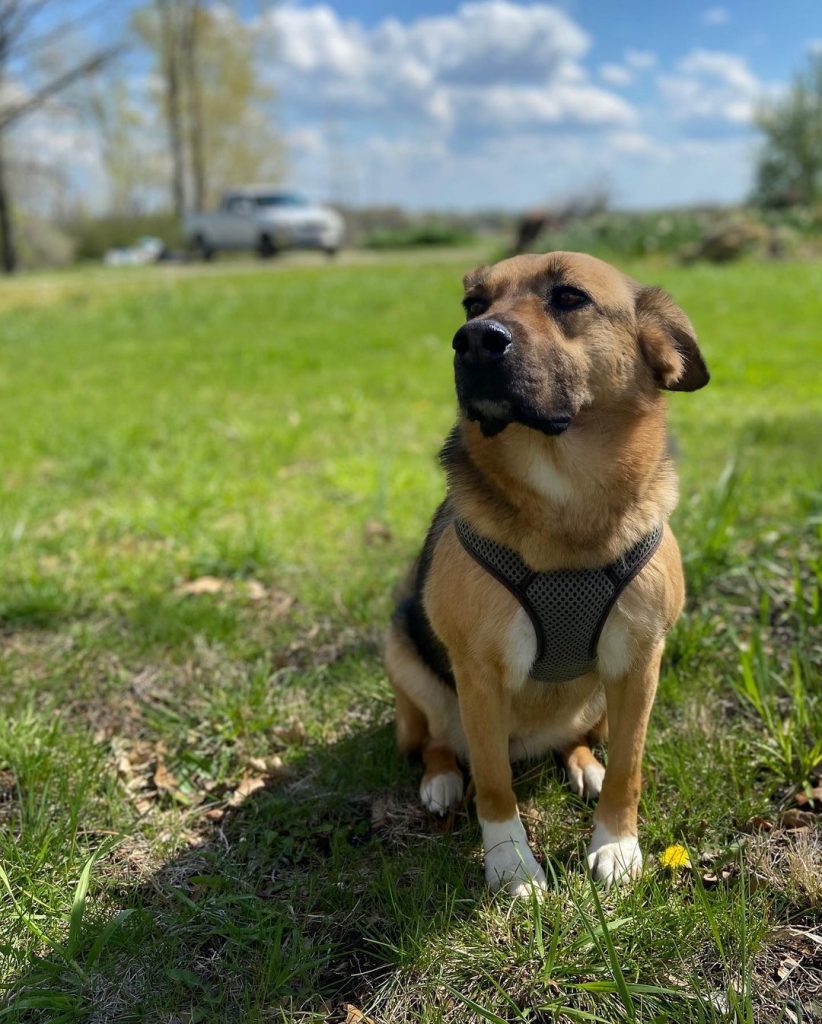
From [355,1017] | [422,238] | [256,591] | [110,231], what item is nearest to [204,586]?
[256,591]

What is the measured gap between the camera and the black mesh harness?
7.22ft

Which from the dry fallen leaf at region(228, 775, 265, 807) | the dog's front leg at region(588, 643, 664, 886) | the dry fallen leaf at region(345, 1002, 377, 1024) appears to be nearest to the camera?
the dry fallen leaf at region(345, 1002, 377, 1024)

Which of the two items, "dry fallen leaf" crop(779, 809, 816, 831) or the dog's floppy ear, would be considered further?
"dry fallen leaf" crop(779, 809, 816, 831)

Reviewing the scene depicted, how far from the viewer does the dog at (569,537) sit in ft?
7.24

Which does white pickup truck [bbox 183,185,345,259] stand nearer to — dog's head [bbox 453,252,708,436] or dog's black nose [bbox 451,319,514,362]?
dog's head [bbox 453,252,708,436]

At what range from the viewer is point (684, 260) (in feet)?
64.8

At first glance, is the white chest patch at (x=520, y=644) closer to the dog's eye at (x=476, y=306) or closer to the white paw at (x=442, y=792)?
the white paw at (x=442, y=792)

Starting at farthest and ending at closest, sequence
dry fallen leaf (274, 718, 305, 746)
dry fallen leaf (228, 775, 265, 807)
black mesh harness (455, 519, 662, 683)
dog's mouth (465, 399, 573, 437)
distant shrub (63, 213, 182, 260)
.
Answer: distant shrub (63, 213, 182, 260) < dry fallen leaf (274, 718, 305, 746) < dry fallen leaf (228, 775, 265, 807) < black mesh harness (455, 519, 662, 683) < dog's mouth (465, 399, 573, 437)

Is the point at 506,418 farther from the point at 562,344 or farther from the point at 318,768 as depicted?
the point at 318,768

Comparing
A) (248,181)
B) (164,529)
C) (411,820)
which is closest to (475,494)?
(411,820)

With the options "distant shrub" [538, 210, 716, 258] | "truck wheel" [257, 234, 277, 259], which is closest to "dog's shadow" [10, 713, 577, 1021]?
"distant shrub" [538, 210, 716, 258]

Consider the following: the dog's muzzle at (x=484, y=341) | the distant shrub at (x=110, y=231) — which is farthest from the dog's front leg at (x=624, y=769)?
the distant shrub at (x=110, y=231)

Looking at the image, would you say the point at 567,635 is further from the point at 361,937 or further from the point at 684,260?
the point at 684,260

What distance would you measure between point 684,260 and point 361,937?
65.6ft
